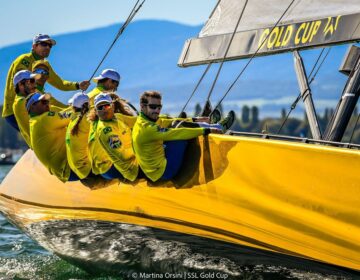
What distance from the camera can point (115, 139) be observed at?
5.93m

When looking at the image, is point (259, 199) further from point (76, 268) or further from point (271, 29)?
point (76, 268)

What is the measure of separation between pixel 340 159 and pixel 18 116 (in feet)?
10.3

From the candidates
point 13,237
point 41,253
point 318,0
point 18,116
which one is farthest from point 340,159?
point 13,237

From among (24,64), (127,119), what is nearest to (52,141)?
(127,119)

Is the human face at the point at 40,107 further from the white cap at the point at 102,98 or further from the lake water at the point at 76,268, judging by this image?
the lake water at the point at 76,268

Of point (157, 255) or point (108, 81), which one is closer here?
point (157, 255)

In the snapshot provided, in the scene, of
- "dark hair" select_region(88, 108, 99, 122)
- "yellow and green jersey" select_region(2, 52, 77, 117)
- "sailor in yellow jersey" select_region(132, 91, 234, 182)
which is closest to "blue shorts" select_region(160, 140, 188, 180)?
"sailor in yellow jersey" select_region(132, 91, 234, 182)

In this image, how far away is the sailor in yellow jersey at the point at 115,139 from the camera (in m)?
5.89

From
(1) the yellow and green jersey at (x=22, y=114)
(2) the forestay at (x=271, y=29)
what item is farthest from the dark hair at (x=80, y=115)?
(2) the forestay at (x=271, y=29)

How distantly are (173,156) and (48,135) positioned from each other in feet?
4.42

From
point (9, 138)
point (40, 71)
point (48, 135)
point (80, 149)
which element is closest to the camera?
point (80, 149)

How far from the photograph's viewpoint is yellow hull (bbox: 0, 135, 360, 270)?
15.4ft

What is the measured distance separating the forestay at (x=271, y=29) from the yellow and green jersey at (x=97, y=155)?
1288 mm

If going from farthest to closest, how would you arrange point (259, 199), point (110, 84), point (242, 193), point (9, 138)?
point (9, 138)
point (110, 84)
point (242, 193)
point (259, 199)
